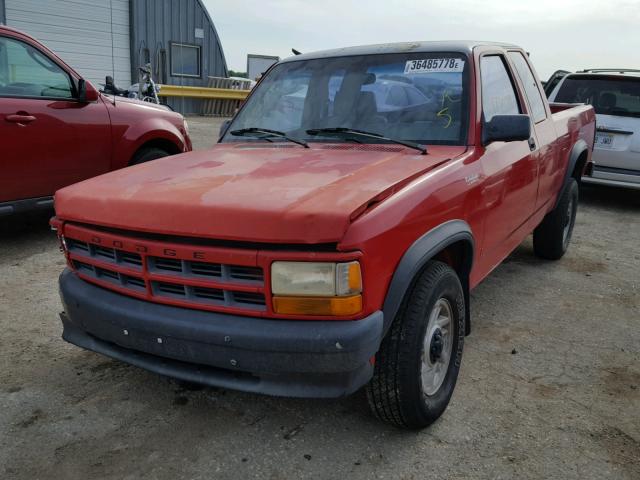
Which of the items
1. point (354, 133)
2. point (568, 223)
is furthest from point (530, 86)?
point (354, 133)

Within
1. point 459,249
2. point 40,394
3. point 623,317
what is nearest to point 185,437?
point 40,394

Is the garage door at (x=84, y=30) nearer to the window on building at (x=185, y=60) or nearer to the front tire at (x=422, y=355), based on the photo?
the window on building at (x=185, y=60)

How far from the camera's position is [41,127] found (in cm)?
502

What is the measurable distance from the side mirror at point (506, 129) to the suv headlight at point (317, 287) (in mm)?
1444

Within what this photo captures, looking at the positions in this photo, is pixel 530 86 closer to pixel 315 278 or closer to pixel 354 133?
pixel 354 133

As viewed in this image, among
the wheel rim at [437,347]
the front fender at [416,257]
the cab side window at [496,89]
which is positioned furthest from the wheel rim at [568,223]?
the wheel rim at [437,347]

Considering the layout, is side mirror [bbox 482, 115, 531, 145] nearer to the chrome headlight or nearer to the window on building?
the chrome headlight

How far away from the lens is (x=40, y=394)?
289cm

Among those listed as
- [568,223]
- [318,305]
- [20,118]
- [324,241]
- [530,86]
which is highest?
[530,86]

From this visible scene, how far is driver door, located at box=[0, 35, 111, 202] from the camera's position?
16.0ft

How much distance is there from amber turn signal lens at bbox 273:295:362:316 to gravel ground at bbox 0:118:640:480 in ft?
2.31

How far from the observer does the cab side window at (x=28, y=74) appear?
4910 millimetres

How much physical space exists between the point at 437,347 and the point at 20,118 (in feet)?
13.2

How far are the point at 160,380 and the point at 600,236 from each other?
512 centimetres
